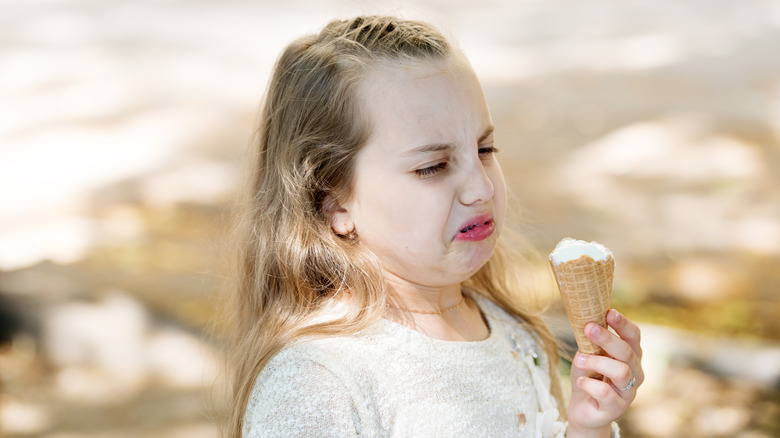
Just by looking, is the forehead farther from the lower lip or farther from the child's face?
the lower lip

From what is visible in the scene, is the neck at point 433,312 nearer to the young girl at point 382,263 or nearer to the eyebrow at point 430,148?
the young girl at point 382,263

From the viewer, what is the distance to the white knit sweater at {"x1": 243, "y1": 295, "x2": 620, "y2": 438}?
1323mm

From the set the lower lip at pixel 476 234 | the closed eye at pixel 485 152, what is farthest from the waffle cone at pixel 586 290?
the closed eye at pixel 485 152

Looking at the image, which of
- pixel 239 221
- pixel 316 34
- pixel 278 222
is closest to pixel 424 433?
pixel 278 222

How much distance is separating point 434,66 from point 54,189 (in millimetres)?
3418

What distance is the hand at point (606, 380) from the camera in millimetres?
1376

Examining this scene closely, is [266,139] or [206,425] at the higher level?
[266,139]

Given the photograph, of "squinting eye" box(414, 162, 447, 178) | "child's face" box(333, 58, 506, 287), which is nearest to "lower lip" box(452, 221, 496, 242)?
"child's face" box(333, 58, 506, 287)

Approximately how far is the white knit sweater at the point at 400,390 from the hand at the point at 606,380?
141mm

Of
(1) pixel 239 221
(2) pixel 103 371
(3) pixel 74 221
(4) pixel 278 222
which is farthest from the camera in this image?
(3) pixel 74 221

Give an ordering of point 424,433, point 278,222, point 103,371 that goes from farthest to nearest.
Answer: point 103,371, point 278,222, point 424,433

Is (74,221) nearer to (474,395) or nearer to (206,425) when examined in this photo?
(206,425)

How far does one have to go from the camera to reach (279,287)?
62.8 inches

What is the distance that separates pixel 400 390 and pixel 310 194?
0.41 metres
